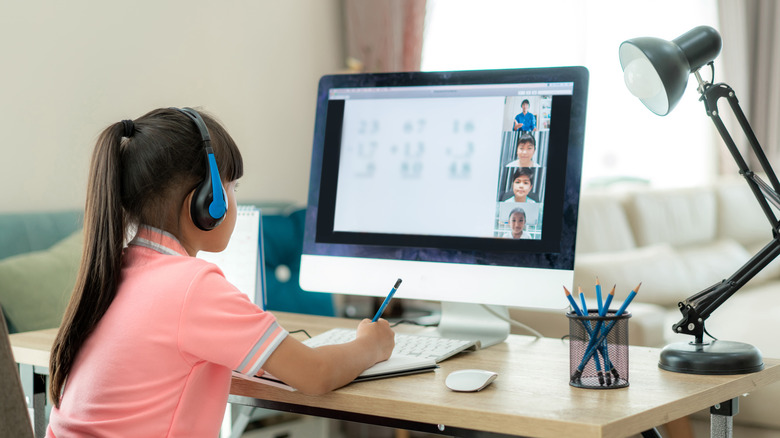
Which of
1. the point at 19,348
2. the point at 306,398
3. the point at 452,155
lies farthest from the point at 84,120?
the point at 306,398

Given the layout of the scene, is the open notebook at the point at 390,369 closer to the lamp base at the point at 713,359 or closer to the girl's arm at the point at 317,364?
the girl's arm at the point at 317,364

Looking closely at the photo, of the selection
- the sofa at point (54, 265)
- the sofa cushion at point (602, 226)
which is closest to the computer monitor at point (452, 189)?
the sofa at point (54, 265)

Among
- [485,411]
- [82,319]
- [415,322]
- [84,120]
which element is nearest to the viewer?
[485,411]

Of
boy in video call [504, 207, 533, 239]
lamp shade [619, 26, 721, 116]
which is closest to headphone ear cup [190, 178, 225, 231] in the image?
boy in video call [504, 207, 533, 239]

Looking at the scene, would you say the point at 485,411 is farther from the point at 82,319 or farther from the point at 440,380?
the point at 82,319

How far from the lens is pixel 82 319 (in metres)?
1.02

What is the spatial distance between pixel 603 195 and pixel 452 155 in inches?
88.6

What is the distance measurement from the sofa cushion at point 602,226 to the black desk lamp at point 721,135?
203cm

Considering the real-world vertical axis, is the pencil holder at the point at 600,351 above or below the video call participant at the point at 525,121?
below

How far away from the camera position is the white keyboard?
3.97 ft

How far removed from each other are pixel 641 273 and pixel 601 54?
6.17ft

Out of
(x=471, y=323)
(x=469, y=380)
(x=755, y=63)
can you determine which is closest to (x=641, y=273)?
(x=471, y=323)

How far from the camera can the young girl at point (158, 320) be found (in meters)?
0.97

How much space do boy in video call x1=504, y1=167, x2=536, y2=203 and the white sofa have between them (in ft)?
3.37
